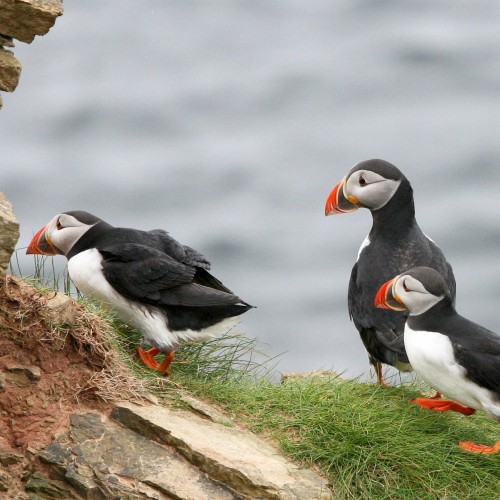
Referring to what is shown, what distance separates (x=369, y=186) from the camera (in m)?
6.65

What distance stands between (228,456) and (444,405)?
1371mm

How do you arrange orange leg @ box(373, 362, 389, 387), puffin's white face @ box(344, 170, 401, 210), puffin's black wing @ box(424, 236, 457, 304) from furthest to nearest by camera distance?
puffin's white face @ box(344, 170, 401, 210) → puffin's black wing @ box(424, 236, 457, 304) → orange leg @ box(373, 362, 389, 387)

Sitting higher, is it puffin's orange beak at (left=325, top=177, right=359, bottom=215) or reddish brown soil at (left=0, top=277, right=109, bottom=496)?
puffin's orange beak at (left=325, top=177, right=359, bottom=215)

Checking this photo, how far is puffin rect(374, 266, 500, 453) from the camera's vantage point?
5254 millimetres

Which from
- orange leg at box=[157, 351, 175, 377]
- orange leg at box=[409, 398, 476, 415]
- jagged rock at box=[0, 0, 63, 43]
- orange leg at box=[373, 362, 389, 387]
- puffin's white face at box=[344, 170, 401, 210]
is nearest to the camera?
jagged rock at box=[0, 0, 63, 43]

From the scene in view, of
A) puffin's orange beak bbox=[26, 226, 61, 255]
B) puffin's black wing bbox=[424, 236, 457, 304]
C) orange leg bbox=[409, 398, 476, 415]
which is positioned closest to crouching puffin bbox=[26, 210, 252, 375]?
puffin's orange beak bbox=[26, 226, 61, 255]

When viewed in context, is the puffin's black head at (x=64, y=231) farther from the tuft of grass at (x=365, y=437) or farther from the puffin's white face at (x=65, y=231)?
the tuft of grass at (x=365, y=437)

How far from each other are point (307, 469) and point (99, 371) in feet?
3.33

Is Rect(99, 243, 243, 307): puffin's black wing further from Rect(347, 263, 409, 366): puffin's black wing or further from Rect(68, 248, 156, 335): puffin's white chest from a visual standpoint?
Rect(347, 263, 409, 366): puffin's black wing

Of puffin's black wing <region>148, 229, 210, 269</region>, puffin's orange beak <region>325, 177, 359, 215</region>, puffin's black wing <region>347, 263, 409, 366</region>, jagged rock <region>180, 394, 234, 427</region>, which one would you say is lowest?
jagged rock <region>180, 394, 234, 427</region>

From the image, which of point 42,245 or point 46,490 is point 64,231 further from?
point 46,490

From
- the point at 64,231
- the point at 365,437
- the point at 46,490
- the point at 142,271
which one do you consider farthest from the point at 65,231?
the point at 365,437

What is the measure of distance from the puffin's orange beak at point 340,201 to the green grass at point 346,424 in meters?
1.10

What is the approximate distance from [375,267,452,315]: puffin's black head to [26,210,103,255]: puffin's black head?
1.59m
